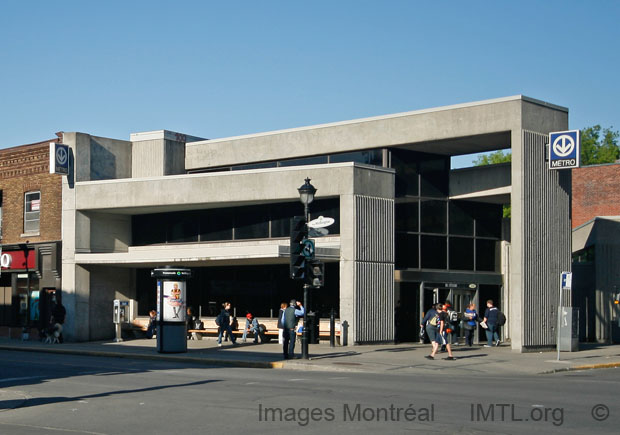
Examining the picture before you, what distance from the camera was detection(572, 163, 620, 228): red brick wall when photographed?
48.0 metres

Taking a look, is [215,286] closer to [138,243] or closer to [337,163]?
[138,243]

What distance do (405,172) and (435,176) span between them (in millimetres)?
1680

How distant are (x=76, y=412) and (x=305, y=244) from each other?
1169 cm

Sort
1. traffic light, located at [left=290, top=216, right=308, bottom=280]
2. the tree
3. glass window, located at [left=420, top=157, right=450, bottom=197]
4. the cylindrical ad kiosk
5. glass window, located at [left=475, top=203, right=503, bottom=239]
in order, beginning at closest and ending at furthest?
1. traffic light, located at [left=290, top=216, right=308, bottom=280]
2. the cylindrical ad kiosk
3. glass window, located at [left=420, top=157, right=450, bottom=197]
4. glass window, located at [left=475, top=203, right=503, bottom=239]
5. the tree

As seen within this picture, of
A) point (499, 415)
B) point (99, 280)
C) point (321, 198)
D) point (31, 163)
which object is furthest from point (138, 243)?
point (499, 415)

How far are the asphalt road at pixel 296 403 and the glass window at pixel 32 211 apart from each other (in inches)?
665

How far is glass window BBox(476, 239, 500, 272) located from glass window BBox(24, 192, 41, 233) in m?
19.5

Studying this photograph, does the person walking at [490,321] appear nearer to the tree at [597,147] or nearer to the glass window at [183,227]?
the glass window at [183,227]

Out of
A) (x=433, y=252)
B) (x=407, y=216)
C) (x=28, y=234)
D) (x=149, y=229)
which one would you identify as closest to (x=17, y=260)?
(x=28, y=234)

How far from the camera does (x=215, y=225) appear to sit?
3553 centimetres

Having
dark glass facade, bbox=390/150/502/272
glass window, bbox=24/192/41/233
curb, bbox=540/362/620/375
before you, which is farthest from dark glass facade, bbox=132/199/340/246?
curb, bbox=540/362/620/375

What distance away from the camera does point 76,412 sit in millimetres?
14141

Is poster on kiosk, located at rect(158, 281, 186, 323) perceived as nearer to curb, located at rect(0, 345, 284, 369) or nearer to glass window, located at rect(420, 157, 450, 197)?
curb, located at rect(0, 345, 284, 369)

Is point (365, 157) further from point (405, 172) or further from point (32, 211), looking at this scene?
point (32, 211)
